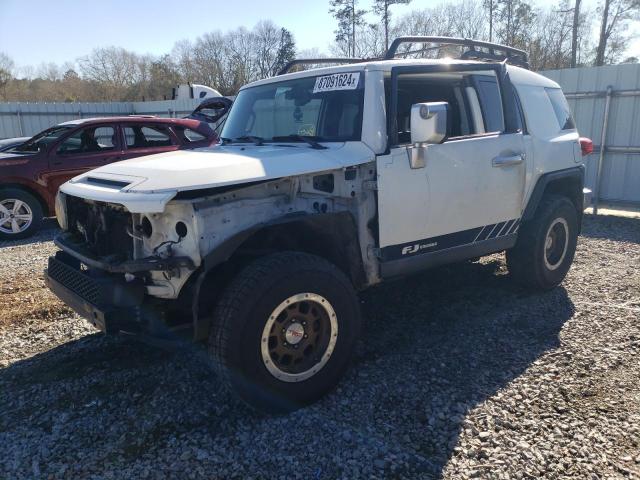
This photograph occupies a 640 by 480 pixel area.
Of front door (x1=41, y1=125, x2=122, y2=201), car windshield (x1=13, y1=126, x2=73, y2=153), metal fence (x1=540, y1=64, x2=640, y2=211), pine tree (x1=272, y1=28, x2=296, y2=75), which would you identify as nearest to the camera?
front door (x1=41, y1=125, x2=122, y2=201)

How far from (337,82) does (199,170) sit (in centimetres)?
140

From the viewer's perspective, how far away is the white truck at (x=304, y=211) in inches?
114

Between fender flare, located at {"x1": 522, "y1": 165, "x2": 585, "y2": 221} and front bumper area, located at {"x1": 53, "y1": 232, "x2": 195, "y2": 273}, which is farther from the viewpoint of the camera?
fender flare, located at {"x1": 522, "y1": 165, "x2": 585, "y2": 221}

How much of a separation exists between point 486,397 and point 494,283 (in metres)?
2.39

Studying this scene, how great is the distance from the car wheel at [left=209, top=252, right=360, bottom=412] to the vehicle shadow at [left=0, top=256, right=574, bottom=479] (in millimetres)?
182

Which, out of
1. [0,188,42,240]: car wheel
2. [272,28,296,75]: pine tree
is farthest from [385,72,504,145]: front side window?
[272,28,296,75]: pine tree

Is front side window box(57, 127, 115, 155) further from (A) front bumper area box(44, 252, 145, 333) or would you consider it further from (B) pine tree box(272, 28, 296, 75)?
(B) pine tree box(272, 28, 296, 75)

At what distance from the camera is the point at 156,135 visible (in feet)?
29.2

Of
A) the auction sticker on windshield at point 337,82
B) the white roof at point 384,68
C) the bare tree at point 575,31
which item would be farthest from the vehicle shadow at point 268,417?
the bare tree at point 575,31

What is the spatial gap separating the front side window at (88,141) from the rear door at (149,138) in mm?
305

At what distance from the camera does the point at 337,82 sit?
12.4ft

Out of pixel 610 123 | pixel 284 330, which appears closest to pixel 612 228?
pixel 610 123

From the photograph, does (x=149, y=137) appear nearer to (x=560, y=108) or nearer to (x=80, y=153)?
(x=80, y=153)

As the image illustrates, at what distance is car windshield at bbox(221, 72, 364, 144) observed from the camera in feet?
12.1
